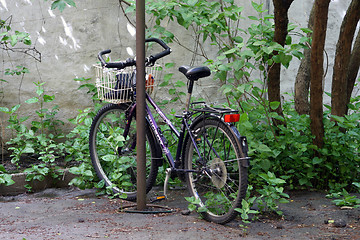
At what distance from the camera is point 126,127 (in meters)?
4.40

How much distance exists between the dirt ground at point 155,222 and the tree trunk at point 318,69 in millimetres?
671

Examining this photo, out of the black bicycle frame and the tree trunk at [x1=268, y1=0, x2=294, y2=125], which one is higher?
the tree trunk at [x1=268, y1=0, x2=294, y2=125]

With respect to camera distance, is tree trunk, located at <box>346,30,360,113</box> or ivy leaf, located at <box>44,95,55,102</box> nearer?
tree trunk, located at <box>346,30,360,113</box>

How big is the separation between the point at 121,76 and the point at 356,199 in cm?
240

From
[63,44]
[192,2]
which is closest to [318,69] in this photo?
[192,2]

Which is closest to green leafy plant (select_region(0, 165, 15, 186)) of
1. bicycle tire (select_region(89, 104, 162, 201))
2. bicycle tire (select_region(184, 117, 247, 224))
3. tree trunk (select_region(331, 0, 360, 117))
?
bicycle tire (select_region(89, 104, 162, 201))

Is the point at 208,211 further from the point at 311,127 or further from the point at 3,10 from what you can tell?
the point at 3,10

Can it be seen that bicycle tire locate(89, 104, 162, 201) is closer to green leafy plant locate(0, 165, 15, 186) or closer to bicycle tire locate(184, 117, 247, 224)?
bicycle tire locate(184, 117, 247, 224)

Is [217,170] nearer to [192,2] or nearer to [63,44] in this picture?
[192,2]

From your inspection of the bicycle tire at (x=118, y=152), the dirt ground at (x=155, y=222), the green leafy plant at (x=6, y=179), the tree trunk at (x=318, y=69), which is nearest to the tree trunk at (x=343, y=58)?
the tree trunk at (x=318, y=69)

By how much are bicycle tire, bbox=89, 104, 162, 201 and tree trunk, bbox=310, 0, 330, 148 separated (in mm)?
1646

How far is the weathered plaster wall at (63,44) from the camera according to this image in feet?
18.1

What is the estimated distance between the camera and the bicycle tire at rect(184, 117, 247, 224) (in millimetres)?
3412

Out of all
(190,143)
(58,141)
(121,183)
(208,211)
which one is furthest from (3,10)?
(208,211)
